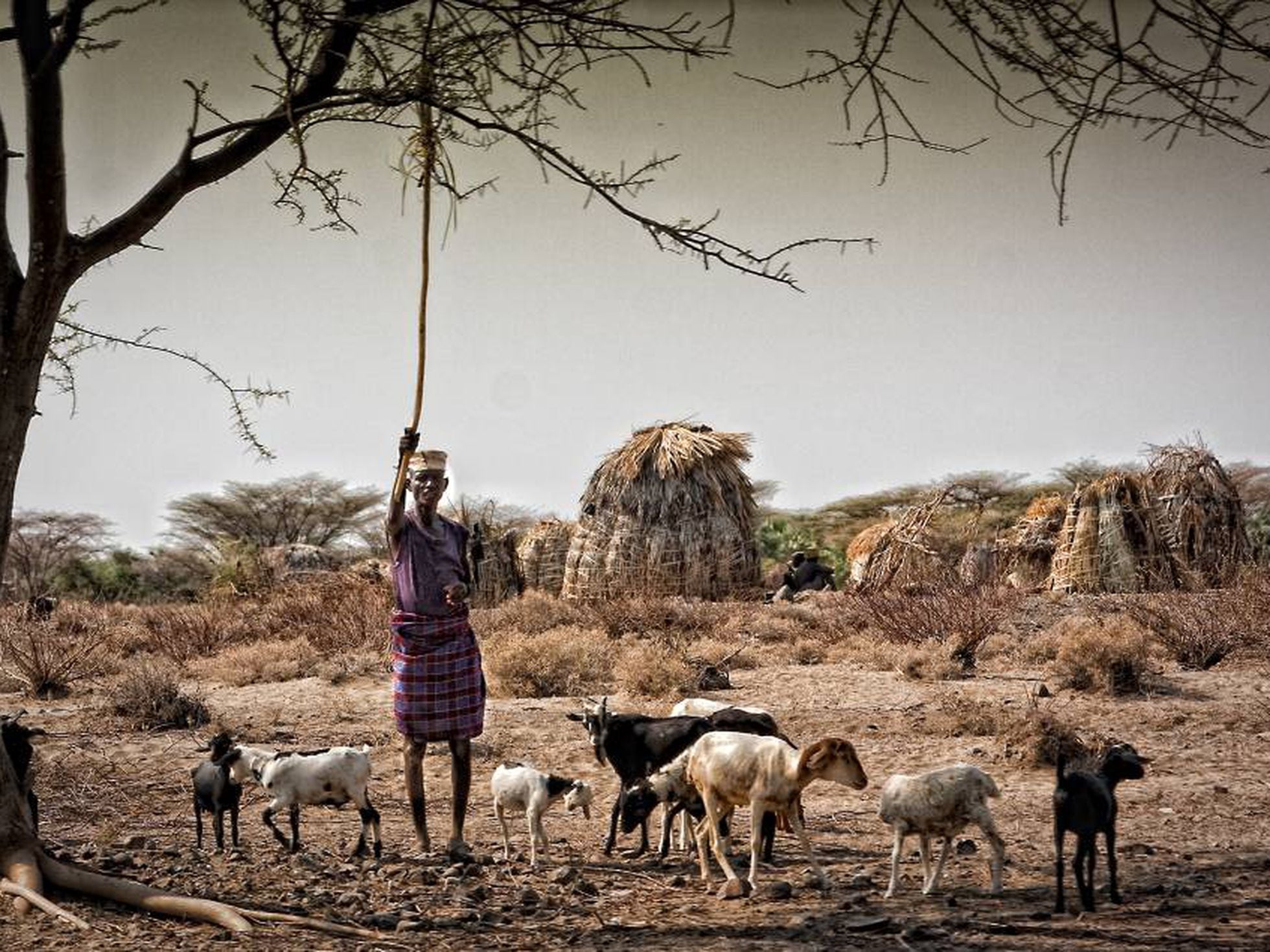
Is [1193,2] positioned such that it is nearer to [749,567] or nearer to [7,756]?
[7,756]

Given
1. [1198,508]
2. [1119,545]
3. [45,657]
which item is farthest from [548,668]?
[1198,508]

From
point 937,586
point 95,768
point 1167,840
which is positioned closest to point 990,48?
point 1167,840

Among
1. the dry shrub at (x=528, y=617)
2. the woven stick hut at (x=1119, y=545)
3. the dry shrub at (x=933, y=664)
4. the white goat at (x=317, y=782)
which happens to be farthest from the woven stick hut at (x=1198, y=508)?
the white goat at (x=317, y=782)

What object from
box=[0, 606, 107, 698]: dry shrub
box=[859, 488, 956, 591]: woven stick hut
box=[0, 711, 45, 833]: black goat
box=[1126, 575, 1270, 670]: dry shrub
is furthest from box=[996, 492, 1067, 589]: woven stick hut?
box=[0, 711, 45, 833]: black goat

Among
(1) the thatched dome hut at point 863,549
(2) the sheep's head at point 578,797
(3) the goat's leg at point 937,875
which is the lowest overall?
(3) the goat's leg at point 937,875

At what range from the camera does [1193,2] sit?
470cm

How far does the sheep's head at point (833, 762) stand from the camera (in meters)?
5.95

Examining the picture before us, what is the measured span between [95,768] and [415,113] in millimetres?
6213

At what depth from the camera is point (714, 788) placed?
20.6ft

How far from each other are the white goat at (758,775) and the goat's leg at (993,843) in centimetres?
53

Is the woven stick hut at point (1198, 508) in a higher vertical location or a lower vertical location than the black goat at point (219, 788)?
higher

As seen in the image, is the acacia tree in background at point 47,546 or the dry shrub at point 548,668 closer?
the dry shrub at point 548,668

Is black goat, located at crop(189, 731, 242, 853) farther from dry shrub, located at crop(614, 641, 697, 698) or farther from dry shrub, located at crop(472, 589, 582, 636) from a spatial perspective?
dry shrub, located at crop(472, 589, 582, 636)

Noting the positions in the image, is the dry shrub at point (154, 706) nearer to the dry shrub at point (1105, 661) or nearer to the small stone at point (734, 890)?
the small stone at point (734, 890)
